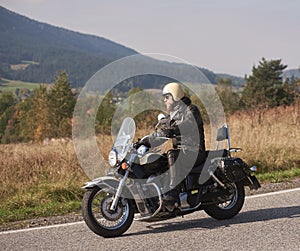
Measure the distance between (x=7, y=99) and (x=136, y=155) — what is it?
9583 cm

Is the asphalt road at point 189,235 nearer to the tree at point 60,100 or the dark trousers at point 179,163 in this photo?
the dark trousers at point 179,163

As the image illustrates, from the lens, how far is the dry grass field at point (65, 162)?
29.5ft

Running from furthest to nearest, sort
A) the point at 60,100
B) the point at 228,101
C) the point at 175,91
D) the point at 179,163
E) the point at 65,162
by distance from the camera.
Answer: the point at 60,100
the point at 228,101
the point at 65,162
the point at 175,91
the point at 179,163

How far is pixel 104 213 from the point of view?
6.22 metres

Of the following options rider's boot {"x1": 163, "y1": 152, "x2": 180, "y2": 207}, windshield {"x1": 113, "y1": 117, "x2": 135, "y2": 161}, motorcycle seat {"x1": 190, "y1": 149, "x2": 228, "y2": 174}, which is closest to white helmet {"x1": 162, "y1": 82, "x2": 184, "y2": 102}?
windshield {"x1": 113, "y1": 117, "x2": 135, "y2": 161}

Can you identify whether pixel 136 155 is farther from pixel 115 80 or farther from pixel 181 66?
pixel 181 66

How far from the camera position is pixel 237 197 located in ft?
23.7

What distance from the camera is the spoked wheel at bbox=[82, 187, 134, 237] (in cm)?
615

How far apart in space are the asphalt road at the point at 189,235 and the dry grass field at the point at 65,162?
146 cm

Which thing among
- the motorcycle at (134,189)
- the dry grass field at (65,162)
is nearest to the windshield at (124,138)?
the motorcycle at (134,189)

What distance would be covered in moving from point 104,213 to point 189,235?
3.44 ft

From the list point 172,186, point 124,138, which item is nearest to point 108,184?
point 124,138

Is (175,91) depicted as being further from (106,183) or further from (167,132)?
(106,183)

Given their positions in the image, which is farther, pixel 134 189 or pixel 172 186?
pixel 172 186
